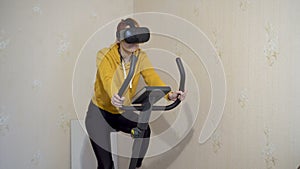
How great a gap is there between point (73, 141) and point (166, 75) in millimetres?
911

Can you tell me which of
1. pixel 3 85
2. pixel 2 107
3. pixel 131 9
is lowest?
pixel 2 107

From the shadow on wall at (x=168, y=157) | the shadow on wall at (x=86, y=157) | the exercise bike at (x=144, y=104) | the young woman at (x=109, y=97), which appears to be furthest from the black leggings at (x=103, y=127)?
the shadow on wall at (x=86, y=157)

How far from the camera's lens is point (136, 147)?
1.81 meters

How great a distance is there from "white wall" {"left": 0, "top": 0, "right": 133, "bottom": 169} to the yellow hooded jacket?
0.60m

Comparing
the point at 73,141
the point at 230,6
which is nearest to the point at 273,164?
the point at 230,6

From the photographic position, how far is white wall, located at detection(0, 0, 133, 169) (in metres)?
2.30

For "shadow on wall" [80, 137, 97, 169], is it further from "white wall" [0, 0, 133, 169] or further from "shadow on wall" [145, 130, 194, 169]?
"shadow on wall" [145, 130, 194, 169]

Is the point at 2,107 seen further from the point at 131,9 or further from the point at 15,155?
the point at 131,9

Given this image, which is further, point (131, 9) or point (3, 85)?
point (131, 9)

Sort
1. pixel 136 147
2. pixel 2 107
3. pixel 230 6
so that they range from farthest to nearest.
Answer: pixel 2 107, pixel 230 6, pixel 136 147

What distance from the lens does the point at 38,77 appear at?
2418 millimetres

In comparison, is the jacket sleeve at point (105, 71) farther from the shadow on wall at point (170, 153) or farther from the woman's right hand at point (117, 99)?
the shadow on wall at point (170, 153)

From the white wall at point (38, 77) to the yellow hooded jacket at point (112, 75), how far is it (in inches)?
23.6

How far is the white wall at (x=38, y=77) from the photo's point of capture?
230 cm
